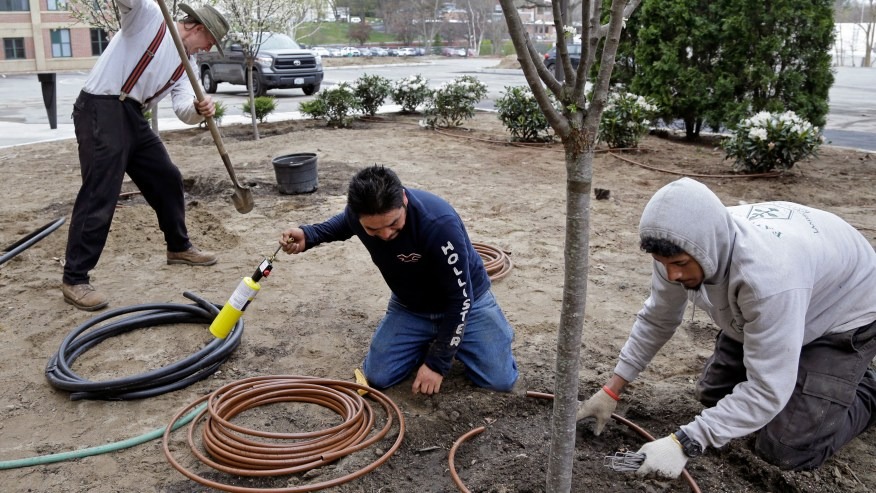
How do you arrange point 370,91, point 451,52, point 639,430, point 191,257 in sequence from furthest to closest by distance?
point 451,52, point 370,91, point 191,257, point 639,430

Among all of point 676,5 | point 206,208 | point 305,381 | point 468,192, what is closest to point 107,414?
point 305,381

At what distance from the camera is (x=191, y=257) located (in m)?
4.97

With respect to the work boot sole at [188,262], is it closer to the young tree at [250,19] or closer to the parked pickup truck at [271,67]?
the young tree at [250,19]

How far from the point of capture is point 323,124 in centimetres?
1169

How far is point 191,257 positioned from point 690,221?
3770mm

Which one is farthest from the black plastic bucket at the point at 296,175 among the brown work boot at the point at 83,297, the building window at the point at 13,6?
the building window at the point at 13,6

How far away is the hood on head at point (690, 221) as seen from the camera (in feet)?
7.06

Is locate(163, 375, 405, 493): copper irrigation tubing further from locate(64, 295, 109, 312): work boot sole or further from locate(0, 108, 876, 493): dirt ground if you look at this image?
locate(64, 295, 109, 312): work boot sole

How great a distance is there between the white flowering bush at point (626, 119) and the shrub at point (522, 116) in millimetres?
877

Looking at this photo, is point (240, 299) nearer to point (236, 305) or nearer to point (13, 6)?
point (236, 305)

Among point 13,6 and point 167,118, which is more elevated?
point 13,6

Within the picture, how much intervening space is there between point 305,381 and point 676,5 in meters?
7.51

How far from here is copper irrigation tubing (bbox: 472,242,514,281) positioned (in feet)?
15.4

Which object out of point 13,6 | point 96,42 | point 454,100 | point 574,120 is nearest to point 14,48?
point 13,6
